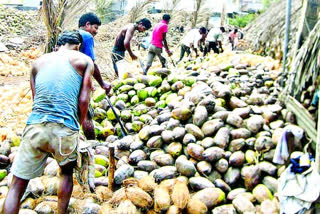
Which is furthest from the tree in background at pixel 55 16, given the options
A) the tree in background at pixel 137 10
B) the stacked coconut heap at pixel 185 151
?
the tree in background at pixel 137 10

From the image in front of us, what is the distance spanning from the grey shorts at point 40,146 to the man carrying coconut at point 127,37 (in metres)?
2.98

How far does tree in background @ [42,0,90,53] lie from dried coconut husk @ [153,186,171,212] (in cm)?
237

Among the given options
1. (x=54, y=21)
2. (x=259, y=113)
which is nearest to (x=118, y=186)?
(x=259, y=113)

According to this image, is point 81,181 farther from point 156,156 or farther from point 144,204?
point 156,156

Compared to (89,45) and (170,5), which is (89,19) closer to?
(89,45)

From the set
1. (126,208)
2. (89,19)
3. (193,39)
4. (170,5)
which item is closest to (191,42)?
(193,39)

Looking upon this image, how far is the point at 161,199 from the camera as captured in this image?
2.34 meters

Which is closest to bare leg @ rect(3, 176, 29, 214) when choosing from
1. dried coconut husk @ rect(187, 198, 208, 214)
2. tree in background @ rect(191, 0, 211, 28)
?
dried coconut husk @ rect(187, 198, 208, 214)

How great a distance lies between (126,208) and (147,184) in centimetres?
30

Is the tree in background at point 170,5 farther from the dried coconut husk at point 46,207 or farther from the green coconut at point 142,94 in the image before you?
the dried coconut husk at point 46,207

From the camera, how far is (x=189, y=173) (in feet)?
9.21

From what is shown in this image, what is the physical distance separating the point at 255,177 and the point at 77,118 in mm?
1546

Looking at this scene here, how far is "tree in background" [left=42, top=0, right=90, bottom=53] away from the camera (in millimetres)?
3900

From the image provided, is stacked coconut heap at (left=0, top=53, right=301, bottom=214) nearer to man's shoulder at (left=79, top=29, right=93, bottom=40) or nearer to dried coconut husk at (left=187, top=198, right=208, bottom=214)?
dried coconut husk at (left=187, top=198, right=208, bottom=214)
